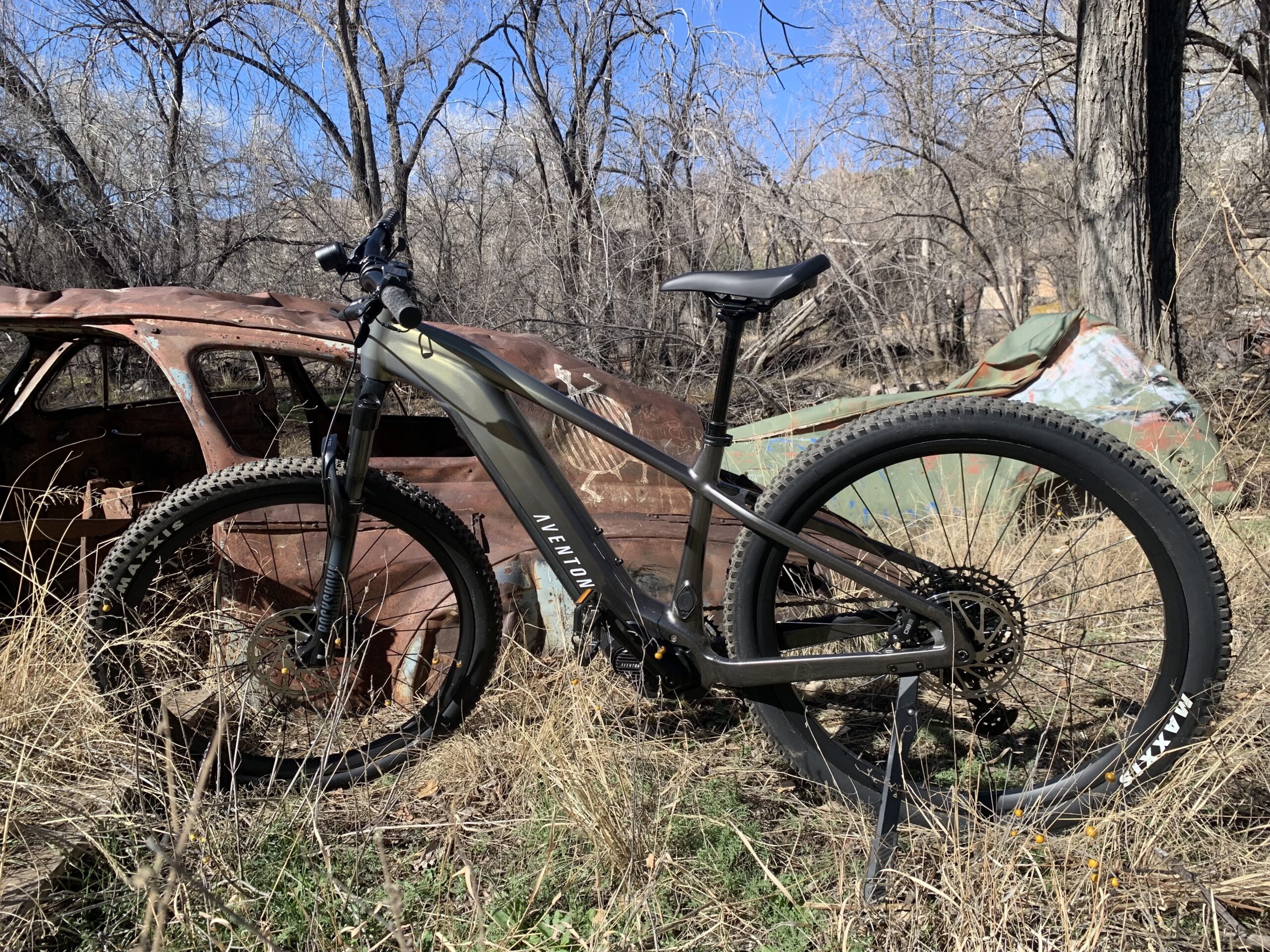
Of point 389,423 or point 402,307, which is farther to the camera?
point 389,423

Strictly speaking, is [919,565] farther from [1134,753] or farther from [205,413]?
[205,413]

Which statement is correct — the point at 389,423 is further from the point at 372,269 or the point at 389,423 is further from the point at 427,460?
the point at 372,269

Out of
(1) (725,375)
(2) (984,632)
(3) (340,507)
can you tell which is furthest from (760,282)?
(3) (340,507)

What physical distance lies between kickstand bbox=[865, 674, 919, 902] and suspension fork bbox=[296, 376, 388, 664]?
4.98 feet

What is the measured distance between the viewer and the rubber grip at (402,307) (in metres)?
2.11

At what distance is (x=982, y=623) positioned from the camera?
219 cm

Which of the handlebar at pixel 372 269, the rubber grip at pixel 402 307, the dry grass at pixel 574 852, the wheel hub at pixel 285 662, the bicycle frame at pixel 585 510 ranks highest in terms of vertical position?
the handlebar at pixel 372 269

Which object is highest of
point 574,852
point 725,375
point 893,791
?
point 725,375

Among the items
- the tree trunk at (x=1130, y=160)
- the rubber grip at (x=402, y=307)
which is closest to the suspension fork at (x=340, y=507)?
the rubber grip at (x=402, y=307)

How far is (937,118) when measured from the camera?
9445 mm

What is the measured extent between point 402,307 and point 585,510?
746mm

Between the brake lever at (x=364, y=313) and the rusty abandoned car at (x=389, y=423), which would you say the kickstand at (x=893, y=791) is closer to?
the rusty abandoned car at (x=389, y=423)

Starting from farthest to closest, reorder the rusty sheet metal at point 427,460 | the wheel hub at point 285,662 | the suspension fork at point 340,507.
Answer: the rusty sheet metal at point 427,460, the wheel hub at point 285,662, the suspension fork at point 340,507

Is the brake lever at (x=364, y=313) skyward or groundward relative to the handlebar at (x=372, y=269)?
groundward
